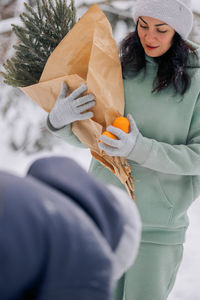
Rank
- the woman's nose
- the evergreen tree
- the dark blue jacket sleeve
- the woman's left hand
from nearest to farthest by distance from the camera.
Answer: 1. the dark blue jacket sleeve
2. the woman's left hand
3. the woman's nose
4. the evergreen tree

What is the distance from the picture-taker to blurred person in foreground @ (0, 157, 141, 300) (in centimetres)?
49

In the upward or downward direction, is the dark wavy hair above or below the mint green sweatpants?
above

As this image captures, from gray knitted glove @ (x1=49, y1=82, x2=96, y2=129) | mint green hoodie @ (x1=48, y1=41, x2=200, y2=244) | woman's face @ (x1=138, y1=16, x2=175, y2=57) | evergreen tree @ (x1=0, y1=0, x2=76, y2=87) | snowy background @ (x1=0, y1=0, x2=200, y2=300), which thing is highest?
evergreen tree @ (x1=0, y1=0, x2=76, y2=87)

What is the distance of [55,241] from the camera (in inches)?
19.9

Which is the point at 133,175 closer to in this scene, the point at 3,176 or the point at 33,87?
the point at 33,87

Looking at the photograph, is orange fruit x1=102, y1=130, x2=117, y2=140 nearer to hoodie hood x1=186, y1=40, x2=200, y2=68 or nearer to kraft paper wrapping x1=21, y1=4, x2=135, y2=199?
kraft paper wrapping x1=21, y1=4, x2=135, y2=199

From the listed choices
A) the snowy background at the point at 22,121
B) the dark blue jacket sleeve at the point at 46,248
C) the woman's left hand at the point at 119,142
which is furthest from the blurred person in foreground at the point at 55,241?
the snowy background at the point at 22,121

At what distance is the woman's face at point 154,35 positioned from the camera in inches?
54.5

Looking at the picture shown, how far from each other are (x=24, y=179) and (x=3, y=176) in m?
0.03

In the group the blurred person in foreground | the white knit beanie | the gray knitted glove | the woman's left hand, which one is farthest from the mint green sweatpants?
the blurred person in foreground

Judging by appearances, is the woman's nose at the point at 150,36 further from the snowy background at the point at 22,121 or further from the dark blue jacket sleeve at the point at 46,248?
the snowy background at the point at 22,121

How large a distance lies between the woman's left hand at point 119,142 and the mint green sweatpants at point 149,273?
1.23ft

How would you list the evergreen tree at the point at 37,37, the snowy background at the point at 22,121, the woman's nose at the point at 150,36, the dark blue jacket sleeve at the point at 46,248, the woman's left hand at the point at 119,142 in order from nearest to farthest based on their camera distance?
the dark blue jacket sleeve at the point at 46,248 → the woman's left hand at the point at 119,142 → the woman's nose at the point at 150,36 → the evergreen tree at the point at 37,37 → the snowy background at the point at 22,121

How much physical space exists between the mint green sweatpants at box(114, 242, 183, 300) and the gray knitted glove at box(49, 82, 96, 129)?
19.5 inches
